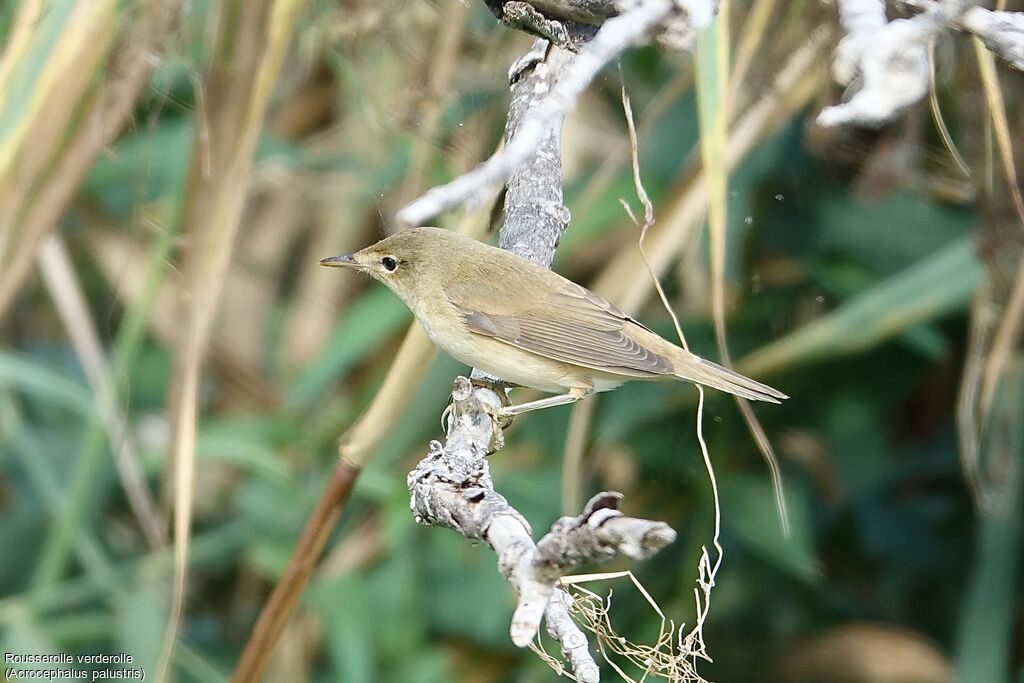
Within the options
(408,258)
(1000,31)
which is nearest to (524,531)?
(1000,31)

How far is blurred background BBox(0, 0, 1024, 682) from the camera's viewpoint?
9.94 ft

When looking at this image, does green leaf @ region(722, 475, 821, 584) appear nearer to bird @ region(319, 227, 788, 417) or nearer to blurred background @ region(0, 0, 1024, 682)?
blurred background @ region(0, 0, 1024, 682)

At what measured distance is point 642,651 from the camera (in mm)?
2176

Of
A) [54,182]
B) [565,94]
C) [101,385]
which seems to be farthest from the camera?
[101,385]

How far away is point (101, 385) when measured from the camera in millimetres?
3123

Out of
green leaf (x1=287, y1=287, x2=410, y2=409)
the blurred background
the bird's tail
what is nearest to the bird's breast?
the blurred background

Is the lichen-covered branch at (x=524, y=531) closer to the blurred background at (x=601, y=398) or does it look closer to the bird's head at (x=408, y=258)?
the blurred background at (x=601, y=398)

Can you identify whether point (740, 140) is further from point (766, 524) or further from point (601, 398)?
point (766, 524)

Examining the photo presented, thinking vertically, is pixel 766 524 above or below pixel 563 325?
below

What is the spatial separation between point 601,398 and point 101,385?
1.45 metres

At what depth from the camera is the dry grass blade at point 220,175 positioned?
2475mm

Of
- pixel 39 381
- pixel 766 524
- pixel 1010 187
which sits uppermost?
pixel 1010 187

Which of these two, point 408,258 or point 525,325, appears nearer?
point 525,325

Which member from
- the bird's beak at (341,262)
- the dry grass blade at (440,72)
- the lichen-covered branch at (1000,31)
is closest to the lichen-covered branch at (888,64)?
the lichen-covered branch at (1000,31)
